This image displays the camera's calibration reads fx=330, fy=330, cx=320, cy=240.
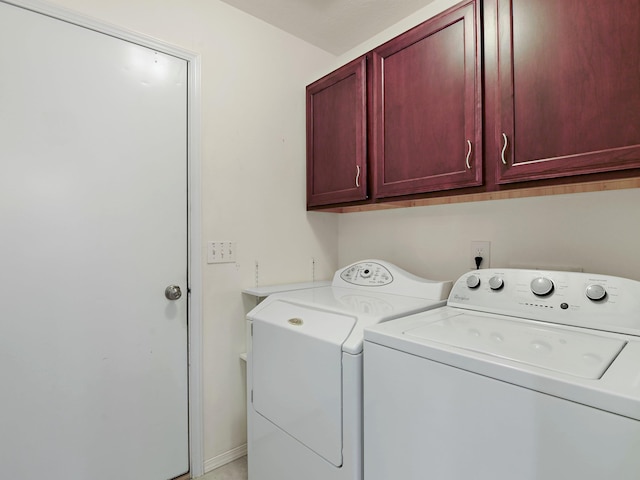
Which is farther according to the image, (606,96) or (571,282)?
(571,282)

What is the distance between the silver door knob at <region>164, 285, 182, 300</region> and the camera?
63.8 inches

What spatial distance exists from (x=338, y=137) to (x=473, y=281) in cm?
108

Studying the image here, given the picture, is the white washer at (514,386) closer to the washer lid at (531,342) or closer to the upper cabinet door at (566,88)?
the washer lid at (531,342)

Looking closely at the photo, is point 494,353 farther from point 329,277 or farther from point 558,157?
point 329,277

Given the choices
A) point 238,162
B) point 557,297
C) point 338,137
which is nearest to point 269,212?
point 238,162

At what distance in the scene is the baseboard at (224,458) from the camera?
1732 mm

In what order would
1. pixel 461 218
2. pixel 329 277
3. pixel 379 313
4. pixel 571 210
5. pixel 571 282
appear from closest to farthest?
pixel 571 282
pixel 379 313
pixel 571 210
pixel 461 218
pixel 329 277

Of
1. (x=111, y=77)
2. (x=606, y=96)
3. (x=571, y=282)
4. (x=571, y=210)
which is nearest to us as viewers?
(x=606, y=96)

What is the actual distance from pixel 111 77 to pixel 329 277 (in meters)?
1.65

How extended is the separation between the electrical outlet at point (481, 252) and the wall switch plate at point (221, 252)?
1271 millimetres

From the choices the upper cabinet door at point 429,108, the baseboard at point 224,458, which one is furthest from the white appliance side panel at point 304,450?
the upper cabinet door at point 429,108

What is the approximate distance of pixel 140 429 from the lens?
1.54 metres

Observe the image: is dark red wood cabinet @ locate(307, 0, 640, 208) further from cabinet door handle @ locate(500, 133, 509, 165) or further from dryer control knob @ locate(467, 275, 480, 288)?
dryer control knob @ locate(467, 275, 480, 288)

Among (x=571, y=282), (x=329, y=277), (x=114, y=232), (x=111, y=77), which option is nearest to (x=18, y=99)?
(x=111, y=77)
